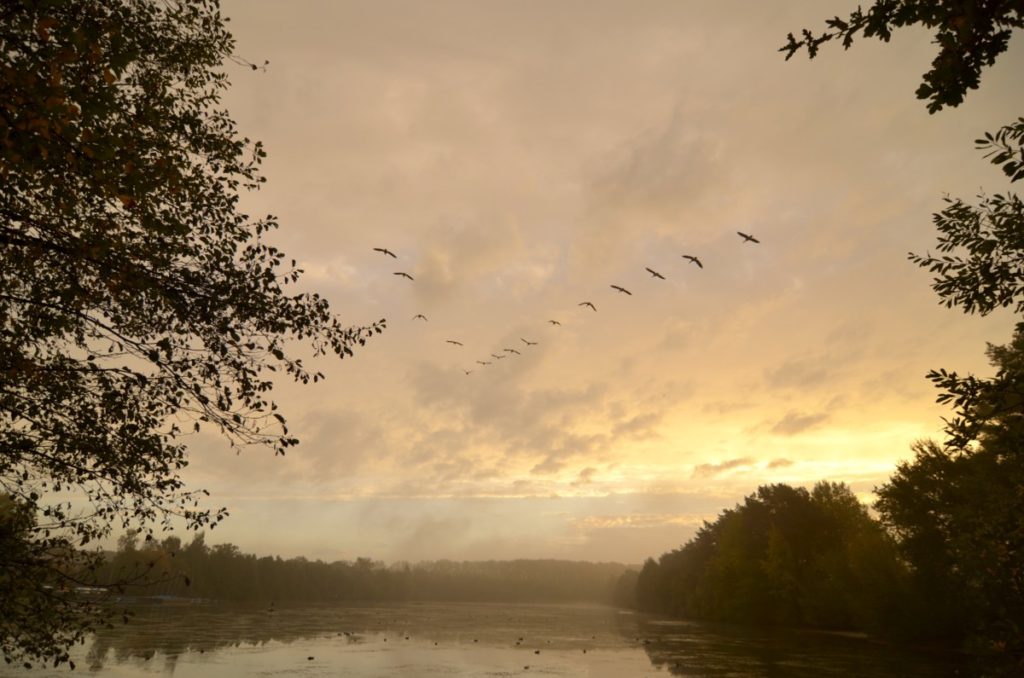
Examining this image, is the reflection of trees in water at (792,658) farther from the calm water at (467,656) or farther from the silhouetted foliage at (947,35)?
the silhouetted foliage at (947,35)

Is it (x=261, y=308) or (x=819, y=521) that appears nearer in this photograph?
(x=261, y=308)

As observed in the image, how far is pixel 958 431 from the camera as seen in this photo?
8477mm

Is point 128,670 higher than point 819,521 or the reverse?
the reverse

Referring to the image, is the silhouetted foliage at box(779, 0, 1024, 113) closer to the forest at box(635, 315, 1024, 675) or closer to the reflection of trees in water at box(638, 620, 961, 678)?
the forest at box(635, 315, 1024, 675)

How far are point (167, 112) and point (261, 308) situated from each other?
355cm

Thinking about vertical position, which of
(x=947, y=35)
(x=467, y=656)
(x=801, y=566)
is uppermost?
(x=947, y=35)

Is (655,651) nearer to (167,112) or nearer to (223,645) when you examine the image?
(223,645)

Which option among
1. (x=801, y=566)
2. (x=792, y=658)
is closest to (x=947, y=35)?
(x=792, y=658)

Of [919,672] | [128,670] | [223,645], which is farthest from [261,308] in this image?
[223,645]

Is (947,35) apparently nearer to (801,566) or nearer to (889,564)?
(889,564)

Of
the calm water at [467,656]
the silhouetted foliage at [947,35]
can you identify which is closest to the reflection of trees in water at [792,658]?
the calm water at [467,656]

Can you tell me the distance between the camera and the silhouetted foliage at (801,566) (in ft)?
166

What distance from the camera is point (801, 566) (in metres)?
74.3

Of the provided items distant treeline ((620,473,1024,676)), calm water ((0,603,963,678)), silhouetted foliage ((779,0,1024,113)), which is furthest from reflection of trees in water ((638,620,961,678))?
silhouetted foliage ((779,0,1024,113))
